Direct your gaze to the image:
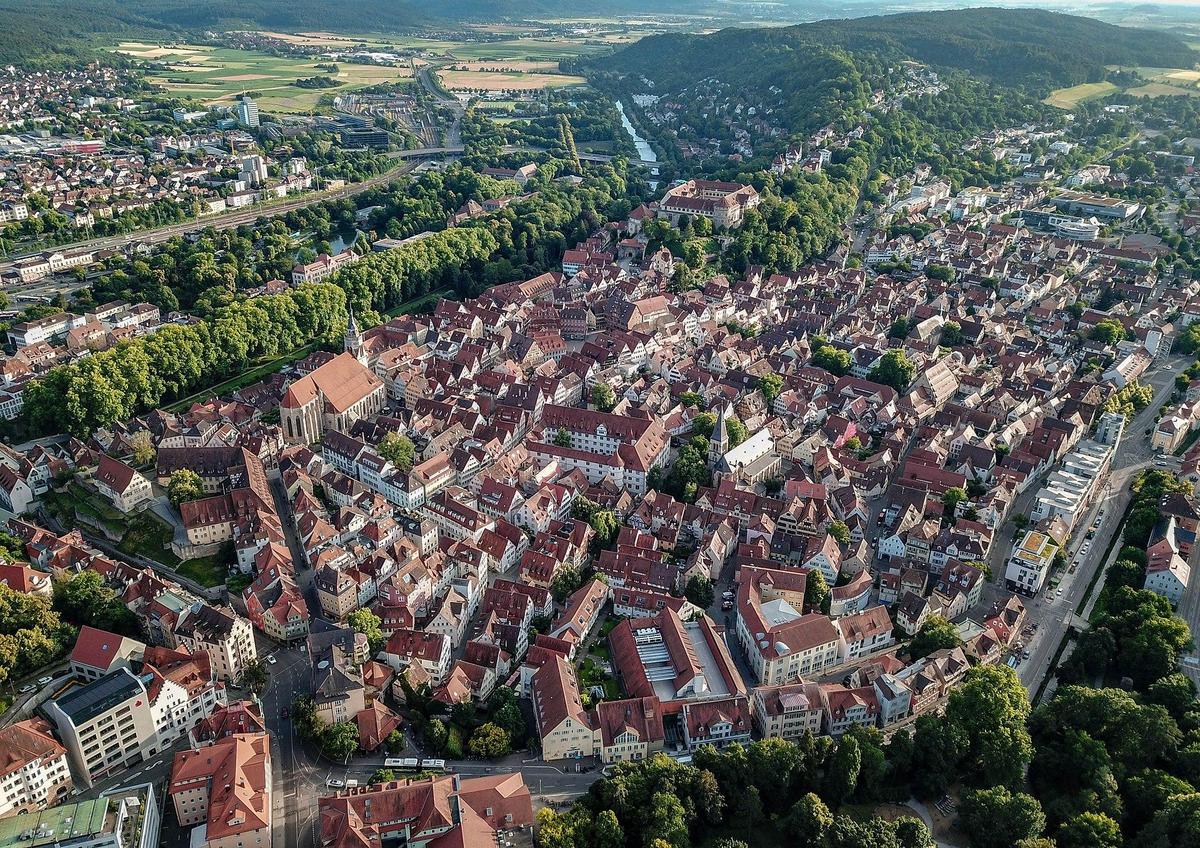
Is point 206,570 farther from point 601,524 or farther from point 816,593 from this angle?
point 816,593

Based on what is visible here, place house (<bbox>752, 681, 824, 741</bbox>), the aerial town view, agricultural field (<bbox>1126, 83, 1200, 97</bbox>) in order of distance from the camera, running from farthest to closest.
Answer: agricultural field (<bbox>1126, 83, 1200, 97</bbox>) → house (<bbox>752, 681, 824, 741</bbox>) → the aerial town view

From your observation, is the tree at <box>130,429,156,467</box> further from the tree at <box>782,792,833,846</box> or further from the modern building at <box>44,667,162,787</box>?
the tree at <box>782,792,833,846</box>

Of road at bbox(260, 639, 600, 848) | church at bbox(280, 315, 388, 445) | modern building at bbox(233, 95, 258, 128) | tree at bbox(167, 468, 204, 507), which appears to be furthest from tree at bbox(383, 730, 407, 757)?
modern building at bbox(233, 95, 258, 128)

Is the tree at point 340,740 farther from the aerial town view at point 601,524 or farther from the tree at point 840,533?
the tree at point 840,533

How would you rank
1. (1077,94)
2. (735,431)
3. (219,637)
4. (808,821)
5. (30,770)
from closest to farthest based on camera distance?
(30,770) < (808,821) < (219,637) < (735,431) < (1077,94)

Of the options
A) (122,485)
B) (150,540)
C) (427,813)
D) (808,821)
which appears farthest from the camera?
(122,485)

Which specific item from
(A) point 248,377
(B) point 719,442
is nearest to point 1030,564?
(B) point 719,442

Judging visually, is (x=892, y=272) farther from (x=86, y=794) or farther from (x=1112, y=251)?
(x=86, y=794)
